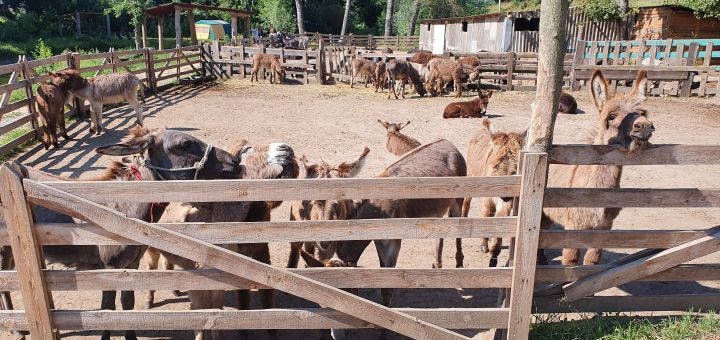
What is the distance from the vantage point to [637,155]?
3.19 meters

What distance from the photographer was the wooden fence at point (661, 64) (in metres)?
16.4

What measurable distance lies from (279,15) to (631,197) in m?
48.5

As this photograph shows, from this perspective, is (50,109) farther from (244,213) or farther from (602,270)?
(602,270)

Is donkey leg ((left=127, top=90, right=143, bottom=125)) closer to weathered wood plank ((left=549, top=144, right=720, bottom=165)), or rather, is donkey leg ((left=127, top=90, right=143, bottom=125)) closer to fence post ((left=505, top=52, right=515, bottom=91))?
weathered wood plank ((left=549, top=144, right=720, bottom=165))

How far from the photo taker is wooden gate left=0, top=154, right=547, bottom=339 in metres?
2.92

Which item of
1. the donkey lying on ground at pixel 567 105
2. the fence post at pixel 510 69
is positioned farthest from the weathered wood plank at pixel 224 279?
the fence post at pixel 510 69


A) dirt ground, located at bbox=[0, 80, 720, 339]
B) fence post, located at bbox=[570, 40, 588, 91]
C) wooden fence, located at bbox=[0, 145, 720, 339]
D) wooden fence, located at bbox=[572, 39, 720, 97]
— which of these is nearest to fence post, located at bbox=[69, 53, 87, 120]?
dirt ground, located at bbox=[0, 80, 720, 339]

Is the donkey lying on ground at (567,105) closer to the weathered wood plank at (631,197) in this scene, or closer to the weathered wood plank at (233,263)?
the weathered wood plank at (631,197)

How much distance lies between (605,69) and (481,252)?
45.2 ft

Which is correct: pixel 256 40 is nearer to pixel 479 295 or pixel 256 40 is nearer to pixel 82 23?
pixel 82 23

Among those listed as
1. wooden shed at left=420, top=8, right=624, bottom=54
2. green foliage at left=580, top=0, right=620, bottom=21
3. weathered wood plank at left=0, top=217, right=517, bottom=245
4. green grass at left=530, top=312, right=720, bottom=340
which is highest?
green foliage at left=580, top=0, right=620, bottom=21

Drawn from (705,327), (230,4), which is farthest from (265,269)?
(230,4)

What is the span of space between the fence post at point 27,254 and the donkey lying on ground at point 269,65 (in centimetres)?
1913

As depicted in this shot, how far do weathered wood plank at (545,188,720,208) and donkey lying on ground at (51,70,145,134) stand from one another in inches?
462
